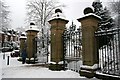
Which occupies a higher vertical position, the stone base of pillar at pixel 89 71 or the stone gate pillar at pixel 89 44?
the stone gate pillar at pixel 89 44

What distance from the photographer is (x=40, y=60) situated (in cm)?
1669

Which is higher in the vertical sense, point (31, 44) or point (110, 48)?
point (31, 44)

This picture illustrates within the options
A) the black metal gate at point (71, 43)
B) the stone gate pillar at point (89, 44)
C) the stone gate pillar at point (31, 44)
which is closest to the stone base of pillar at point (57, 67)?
the black metal gate at point (71, 43)

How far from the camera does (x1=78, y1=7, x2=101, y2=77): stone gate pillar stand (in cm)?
789

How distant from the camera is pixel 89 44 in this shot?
808 cm

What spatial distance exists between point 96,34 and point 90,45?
50 cm

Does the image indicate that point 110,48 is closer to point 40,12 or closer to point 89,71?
point 89,71

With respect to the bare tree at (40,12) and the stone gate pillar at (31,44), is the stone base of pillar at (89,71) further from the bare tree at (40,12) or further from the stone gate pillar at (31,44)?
the bare tree at (40,12)

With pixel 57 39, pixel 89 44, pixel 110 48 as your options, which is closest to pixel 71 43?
pixel 57 39

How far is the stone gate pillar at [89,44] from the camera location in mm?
7889

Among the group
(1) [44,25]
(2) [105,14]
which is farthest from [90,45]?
(1) [44,25]

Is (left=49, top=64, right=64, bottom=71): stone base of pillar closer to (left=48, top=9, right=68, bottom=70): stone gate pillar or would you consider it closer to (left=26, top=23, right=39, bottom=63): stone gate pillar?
(left=48, top=9, right=68, bottom=70): stone gate pillar

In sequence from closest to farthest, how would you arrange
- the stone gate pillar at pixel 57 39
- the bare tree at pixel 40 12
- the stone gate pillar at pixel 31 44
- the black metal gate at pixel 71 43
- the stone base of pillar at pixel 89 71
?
the stone base of pillar at pixel 89 71, the black metal gate at pixel 71 43, the stone gate pillar at pixel 57 39, the stone gate pillar at pixel 31 44, the bare tree at pixel 40 12

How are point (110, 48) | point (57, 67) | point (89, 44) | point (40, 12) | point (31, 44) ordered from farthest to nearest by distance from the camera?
point (40, 12) → point (31, 44) → point (57, 67) → point (89, 44) → point (110, 48)
